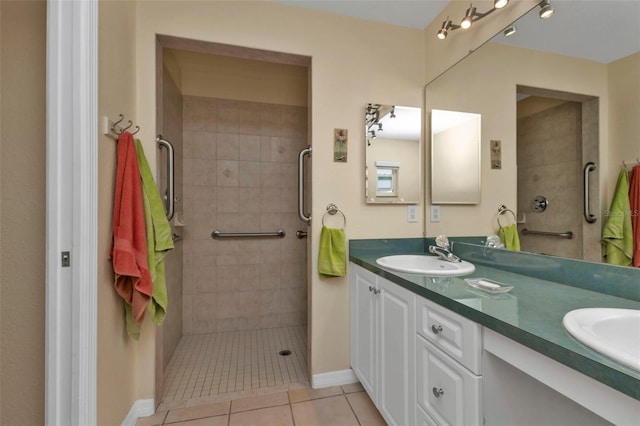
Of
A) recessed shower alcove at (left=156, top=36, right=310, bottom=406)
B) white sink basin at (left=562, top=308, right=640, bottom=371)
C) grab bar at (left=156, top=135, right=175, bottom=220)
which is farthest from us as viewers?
recessed shower alcove at (left=156, top=36, right=310, bottom=406)

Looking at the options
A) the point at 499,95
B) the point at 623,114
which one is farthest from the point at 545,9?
the point at 623,114

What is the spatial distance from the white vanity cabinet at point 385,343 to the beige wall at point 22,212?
1.44 meters

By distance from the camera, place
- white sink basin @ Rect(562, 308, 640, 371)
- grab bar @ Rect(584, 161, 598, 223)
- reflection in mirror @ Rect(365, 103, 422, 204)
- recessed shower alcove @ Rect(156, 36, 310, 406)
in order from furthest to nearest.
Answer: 1. recessed shower alcove @ Rect(156, 36, 310, 406)
2. reflection in mirror @ Rect(365, 103, 422, 204)
3. grab bar @ Rect(584, 161, 598, 223)
4. white sink basin @ Rect(562, 308, 640, 371)

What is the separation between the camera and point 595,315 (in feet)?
2.33

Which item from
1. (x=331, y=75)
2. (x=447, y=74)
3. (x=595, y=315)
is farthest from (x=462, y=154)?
(x=595, y=315)

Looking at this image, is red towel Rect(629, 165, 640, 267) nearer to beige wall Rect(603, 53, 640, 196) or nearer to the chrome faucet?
beige wall Rect(603, 53, 640, 196)

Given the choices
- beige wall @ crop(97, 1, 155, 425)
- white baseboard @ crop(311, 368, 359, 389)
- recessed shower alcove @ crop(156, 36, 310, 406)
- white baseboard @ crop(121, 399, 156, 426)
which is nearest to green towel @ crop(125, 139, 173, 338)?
beige wall @ crop(97, 1, 155, 425)

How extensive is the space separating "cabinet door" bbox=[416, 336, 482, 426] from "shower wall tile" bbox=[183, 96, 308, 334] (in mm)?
1849

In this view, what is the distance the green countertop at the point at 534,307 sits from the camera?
0.52 metres

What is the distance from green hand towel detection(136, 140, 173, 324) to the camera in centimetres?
137

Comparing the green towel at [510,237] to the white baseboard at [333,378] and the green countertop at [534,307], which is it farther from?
the white baseboard at [333,378]

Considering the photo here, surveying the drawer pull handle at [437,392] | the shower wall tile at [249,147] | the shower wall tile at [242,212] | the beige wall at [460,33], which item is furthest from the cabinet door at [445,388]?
the shower wall tile at [249,147]

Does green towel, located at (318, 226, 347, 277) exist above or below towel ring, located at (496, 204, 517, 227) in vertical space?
below

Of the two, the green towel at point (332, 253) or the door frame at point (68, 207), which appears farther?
the green towel at point (332, 253)
